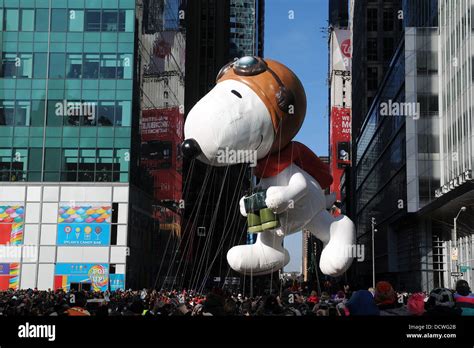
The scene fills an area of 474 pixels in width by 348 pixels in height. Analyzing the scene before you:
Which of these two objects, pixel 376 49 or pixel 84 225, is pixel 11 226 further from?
pixel 376 49

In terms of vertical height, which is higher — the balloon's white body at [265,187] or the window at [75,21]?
the window at [75,21]

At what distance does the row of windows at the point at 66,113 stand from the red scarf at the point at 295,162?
1073 inches

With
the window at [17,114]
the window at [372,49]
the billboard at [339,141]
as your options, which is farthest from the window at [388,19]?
the window at [17,114]

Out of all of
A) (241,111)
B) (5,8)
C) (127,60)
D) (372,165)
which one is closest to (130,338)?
(241,111)

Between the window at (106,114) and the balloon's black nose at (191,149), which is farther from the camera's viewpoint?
the window at (106,114)

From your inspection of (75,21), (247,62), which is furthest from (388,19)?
(247,62)

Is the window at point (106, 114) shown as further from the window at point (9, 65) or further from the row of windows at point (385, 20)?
the row of windows at point (385, 20)

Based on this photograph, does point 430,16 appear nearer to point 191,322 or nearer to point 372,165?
point 372,165

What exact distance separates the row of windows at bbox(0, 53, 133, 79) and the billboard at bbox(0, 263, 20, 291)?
11.0 metres

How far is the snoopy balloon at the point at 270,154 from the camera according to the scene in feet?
45.0

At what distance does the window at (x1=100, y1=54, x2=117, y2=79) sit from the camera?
Result: 4153 centimetres

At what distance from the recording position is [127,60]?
4147cm

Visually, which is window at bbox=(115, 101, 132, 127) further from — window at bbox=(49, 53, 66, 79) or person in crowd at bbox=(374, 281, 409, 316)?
person in crowd at bbox=(374, 281, 409, 316)

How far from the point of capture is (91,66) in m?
41.6
